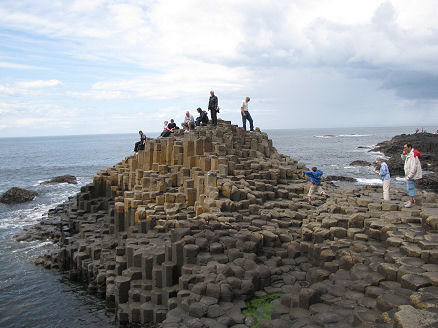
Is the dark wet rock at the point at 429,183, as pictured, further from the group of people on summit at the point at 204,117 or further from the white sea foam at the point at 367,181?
the group of people on summit at the point at 204,117

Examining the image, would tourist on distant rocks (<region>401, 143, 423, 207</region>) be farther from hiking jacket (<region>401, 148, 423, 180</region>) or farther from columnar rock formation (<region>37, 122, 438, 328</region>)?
columnar rock formation (<region>37, 122, 438, 328</region>)

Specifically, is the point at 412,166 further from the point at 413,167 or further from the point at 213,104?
the point at 213,104

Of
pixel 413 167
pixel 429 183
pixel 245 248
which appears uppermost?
pixel 413 167

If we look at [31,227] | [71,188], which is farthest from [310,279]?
[71,188]

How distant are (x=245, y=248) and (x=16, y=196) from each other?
3092 centimetres

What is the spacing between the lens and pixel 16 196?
119 ft

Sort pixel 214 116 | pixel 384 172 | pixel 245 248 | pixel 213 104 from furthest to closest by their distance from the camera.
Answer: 1. pixel 214 116
2. pixel 213 104
3. pixel 384 172
4. pixel 245 248

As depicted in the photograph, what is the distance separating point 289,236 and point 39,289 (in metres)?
10.9

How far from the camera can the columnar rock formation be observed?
31.6 feet

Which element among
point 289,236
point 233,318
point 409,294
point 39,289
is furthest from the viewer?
point 39,289

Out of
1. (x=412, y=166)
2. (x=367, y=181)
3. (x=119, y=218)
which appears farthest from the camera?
(x=367, y=181)

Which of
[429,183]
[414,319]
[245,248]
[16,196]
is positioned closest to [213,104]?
[245,248]

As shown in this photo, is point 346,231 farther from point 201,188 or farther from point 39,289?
point 39,289

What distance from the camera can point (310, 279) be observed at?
11.7 m
